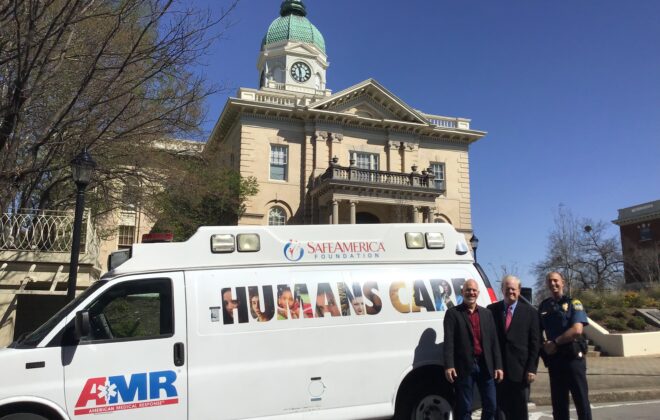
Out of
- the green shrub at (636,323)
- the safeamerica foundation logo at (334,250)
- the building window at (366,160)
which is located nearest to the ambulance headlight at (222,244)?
the safeamerica foundation logo at (334,250)

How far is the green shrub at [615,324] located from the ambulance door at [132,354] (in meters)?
16.0

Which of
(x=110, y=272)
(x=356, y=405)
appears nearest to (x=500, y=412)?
(x=356, y=405)

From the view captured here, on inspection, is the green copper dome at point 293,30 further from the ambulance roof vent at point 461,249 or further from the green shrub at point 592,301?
the ambulance roof vent at point 461,249

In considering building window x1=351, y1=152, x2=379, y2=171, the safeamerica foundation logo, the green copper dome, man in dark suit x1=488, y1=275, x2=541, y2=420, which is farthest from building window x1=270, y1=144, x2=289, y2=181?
man in dark suit x1=488, y1=275, x2=541, y2=420

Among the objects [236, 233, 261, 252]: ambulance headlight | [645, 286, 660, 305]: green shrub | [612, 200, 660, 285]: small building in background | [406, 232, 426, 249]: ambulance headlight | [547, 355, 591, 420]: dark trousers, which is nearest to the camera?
[547, 355, 591, 420]: dark trousers

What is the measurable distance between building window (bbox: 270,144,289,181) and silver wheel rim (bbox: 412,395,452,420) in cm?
2547

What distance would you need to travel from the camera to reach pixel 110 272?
17.2 ft

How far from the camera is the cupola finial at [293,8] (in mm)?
43812

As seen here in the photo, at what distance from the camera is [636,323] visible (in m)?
16.6

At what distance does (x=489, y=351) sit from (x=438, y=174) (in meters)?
29.5

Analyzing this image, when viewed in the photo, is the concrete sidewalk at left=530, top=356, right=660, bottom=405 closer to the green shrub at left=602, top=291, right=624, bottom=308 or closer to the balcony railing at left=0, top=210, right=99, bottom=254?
the green shrub at left=602, top=291, right=624, bottom=308

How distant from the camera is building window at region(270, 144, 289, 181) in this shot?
30.6 metres

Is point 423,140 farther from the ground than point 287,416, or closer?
farther from the ground

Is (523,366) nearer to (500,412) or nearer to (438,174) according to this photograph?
(500,412)
